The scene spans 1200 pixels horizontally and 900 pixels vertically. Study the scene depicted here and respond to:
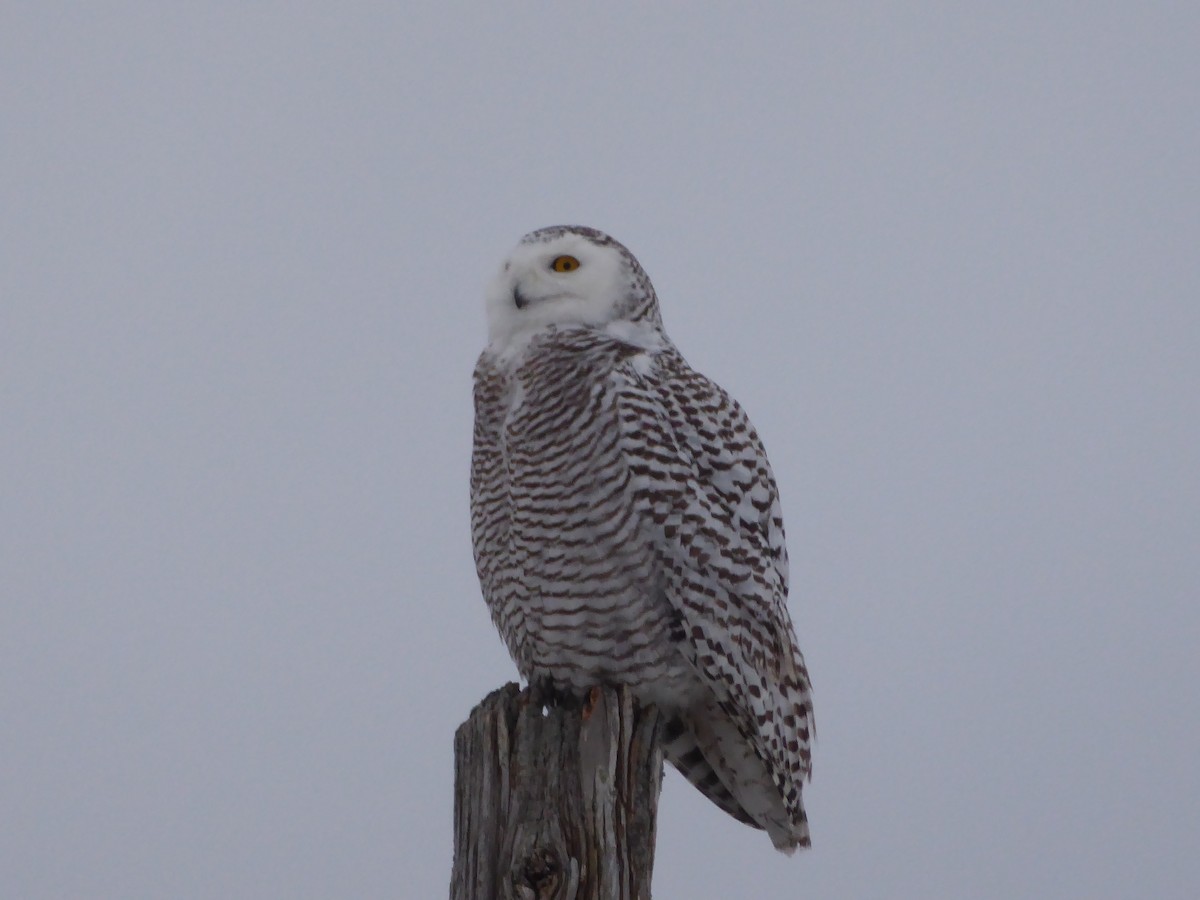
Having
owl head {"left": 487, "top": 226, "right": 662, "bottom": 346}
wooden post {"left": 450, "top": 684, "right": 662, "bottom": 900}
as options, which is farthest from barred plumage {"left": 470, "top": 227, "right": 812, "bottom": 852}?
wooden post {"left": 450, "top": 684, "right": 662, "bottom": 900}

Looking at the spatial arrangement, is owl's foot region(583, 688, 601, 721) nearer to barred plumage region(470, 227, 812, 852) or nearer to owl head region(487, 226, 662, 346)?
barred plumage region(470, 227, 812, 852)

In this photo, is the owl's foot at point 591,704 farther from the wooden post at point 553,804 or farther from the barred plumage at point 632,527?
the barred plumage at point 632,527

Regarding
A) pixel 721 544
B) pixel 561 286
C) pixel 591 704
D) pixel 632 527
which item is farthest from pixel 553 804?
pixel 561 286

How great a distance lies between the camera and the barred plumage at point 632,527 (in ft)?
15.8

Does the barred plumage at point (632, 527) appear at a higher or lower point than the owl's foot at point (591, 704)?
higher

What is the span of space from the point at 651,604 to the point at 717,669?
336 mm

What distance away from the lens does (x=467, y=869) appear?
12.5ft

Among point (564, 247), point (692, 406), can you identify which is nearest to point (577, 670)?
point (692, 406)

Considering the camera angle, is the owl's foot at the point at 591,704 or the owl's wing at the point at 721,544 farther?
the owl's wing at the point at 721,544

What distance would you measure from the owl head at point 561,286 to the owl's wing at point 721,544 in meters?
0.31

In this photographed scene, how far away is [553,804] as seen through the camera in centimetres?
384

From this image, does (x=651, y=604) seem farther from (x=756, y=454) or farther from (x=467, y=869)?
(x=467, y=869)

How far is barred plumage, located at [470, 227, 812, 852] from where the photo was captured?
4809mm

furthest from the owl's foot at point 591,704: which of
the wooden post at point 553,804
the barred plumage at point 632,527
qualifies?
the barred plumage at point 632,527
